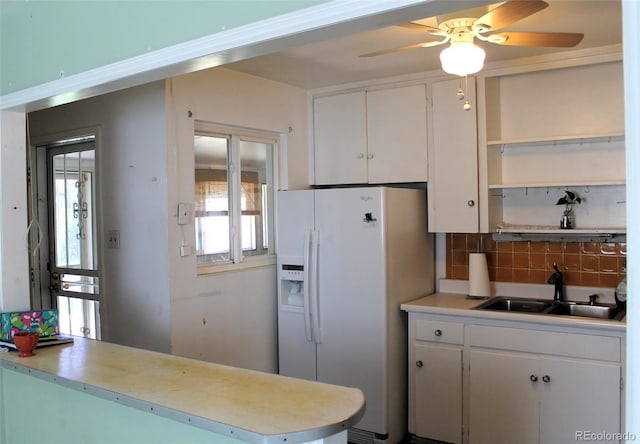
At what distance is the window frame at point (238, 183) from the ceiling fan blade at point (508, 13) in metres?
1.82

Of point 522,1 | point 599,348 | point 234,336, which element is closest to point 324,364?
point 234,336

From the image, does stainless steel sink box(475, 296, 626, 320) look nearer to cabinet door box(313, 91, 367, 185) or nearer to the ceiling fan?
cabinet door box(313, 91, 367, 185)

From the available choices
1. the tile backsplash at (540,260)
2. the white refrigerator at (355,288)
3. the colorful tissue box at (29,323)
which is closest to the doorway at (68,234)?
the colorful tissue box at (29,323)

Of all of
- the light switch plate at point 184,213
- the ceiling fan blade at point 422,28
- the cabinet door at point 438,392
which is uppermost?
the ceiling fan blade at point 422,28

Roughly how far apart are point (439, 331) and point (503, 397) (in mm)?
515

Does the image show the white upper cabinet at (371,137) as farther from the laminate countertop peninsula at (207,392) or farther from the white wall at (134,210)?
the laminate countertop peninsula at (207,392)

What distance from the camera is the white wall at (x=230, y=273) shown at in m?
3.26

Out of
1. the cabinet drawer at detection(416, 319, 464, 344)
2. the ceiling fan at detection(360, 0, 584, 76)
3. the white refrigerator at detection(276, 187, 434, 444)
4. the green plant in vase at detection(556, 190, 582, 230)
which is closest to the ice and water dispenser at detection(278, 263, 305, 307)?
the white refrigerator at detection(276, 187, 434, 444)

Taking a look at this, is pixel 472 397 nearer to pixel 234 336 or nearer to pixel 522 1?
pixel 234 336

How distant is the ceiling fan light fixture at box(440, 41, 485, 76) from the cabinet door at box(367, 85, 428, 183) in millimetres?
1378

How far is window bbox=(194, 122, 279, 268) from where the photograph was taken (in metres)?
3.54

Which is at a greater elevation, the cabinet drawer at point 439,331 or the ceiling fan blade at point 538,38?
the ceiling fan blade at point 538,38

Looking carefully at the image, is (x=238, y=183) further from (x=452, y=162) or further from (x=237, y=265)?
(x=452, y=162)

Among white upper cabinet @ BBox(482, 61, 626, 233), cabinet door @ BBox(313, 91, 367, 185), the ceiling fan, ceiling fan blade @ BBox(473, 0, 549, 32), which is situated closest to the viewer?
ceiling fan blade @ BBox(473, 0, 549, 32)
